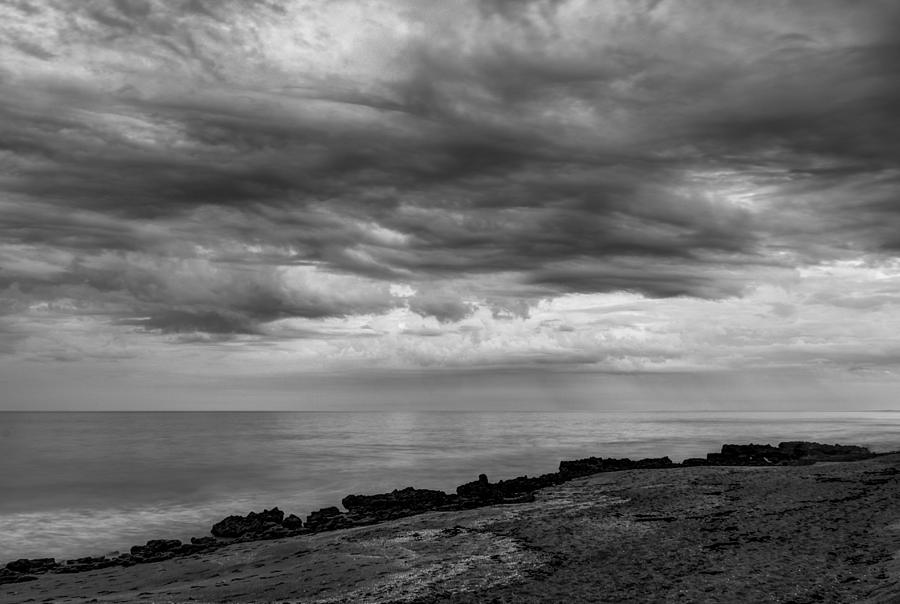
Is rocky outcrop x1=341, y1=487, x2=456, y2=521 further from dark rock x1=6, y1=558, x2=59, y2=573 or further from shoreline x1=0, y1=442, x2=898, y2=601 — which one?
dark rock x1=6, y1=558, x2=59, y2=573

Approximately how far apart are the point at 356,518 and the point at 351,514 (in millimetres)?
1407

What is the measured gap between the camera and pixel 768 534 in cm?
1891

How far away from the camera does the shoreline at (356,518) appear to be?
22.2 m

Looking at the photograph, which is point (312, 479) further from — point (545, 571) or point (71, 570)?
point (545, 571)

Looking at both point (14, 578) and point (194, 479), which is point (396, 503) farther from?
point (194, 479)

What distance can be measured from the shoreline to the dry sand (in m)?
0.42

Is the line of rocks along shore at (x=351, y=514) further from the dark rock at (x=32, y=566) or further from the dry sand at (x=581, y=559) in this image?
the dry sand at (x=581, y=559)

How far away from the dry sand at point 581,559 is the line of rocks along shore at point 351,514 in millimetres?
1636

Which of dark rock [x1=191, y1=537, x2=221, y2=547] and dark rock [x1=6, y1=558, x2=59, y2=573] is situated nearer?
dark rock [x1=6, y1=558, x2=59, y2=573]

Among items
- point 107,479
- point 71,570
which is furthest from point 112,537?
point 107,479

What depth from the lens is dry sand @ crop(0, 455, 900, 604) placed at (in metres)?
14.4

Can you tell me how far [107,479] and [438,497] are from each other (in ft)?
117

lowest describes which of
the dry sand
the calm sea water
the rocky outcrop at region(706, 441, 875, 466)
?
the dry sand

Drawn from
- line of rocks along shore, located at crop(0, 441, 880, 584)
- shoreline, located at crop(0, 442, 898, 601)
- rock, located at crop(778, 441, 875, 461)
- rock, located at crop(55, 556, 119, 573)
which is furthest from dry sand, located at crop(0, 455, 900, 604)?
rock, located at crop(778, 441, 875, 461)
